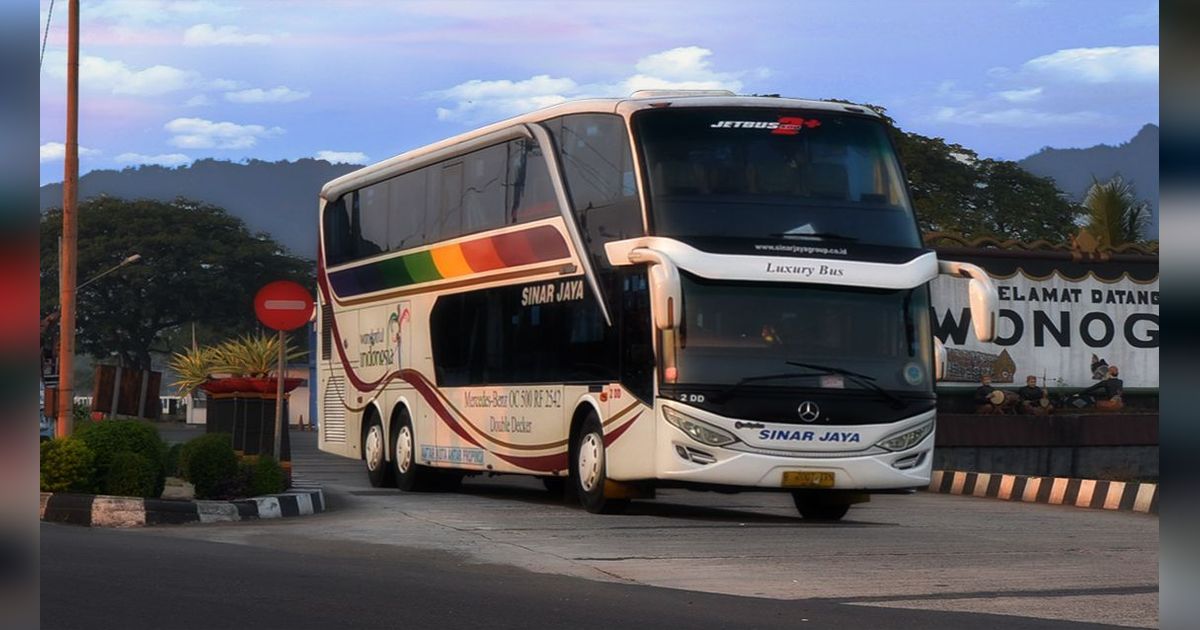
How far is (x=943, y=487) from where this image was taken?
74.7 feet

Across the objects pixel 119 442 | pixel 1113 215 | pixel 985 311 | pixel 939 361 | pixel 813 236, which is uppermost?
pixel 1113 215

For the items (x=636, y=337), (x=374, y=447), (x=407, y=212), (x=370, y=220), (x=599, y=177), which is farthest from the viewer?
(x=370, y=220)

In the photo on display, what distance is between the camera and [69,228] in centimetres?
1723

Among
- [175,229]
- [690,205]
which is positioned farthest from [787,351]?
[175,229]

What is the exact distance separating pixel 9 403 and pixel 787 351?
43.4 ft

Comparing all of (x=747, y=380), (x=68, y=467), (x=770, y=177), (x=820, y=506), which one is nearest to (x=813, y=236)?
(x=770, y=177)

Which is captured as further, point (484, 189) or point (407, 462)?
point (407, 462)

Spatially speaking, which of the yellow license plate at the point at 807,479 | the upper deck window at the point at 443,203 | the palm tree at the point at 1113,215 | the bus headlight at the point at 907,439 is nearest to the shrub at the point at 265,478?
the upper deck window at the point at 443,203

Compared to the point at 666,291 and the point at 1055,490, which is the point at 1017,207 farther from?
the point at 666,291

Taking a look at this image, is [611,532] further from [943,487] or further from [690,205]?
[943,487]

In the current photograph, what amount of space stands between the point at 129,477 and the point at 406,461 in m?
5.87

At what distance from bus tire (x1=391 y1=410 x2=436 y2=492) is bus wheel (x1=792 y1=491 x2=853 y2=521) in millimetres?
5243

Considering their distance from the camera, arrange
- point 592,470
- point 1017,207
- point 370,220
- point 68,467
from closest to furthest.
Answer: point 68,467, point 592,470, point 370,220, point 1017,207

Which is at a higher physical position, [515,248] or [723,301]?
[515,248]
